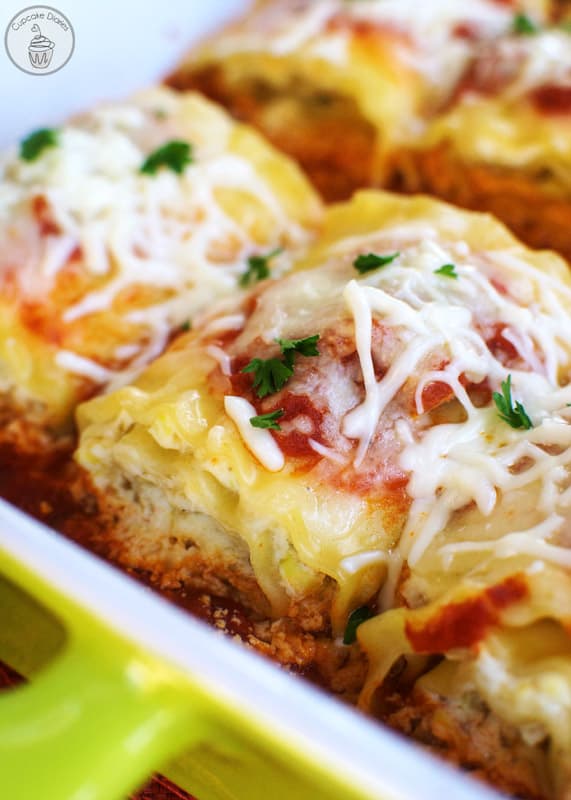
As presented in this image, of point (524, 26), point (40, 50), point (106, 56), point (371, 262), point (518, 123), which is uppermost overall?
point (40, 50)

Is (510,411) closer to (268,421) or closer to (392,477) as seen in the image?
(392,477)

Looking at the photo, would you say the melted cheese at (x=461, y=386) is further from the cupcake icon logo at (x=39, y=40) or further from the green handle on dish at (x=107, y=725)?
the cupcake icon logo at (x=39, y=40)

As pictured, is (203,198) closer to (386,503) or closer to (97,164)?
(97,164)

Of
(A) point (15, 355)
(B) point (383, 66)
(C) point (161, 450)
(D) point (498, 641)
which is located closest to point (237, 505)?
(C) point (161, 450)

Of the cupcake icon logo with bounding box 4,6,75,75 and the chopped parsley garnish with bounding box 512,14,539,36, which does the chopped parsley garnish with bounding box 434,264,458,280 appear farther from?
the chopped parsley garnish with bounding box 512,14,539,36

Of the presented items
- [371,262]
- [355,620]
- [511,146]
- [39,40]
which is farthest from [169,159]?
[355,620]

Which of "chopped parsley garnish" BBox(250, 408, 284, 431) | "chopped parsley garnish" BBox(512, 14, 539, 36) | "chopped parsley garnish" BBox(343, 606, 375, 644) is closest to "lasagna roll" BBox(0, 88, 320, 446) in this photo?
"chopped parsley garnish" BBox(250, 408, 284, 431)
